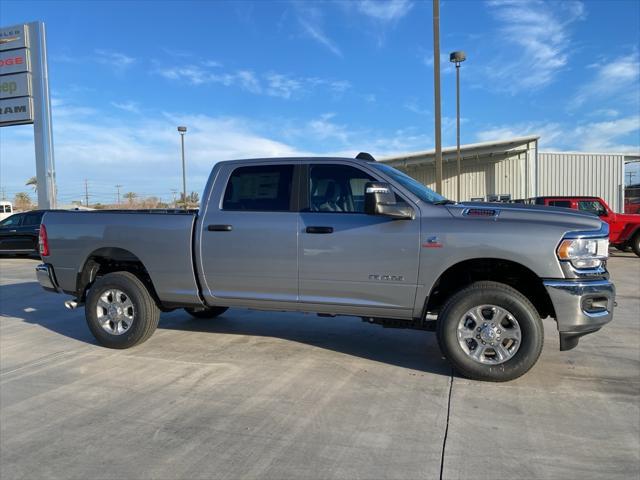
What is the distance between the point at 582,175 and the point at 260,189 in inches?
1066

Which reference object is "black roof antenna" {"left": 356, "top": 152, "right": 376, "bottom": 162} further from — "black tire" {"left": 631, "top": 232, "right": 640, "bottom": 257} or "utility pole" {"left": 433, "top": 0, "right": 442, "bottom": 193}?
"black tire" {"left": 631, "top": 232, "right": 640, "bottom": 257}

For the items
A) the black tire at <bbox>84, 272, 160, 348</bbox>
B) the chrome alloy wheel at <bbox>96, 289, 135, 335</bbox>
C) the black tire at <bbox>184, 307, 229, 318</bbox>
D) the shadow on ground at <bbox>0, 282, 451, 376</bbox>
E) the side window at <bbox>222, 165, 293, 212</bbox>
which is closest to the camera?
the side window at <bbox>222, 165, 293, 212</bbox>

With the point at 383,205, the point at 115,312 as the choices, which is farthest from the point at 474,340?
the point at 115,312

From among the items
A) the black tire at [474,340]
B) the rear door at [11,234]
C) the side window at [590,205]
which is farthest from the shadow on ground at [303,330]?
the side window at [590,205]

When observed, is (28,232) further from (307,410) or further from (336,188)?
(307,410)

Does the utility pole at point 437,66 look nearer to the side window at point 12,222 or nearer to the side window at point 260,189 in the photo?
the side window at point 260,189

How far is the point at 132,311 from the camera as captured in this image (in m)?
5.45

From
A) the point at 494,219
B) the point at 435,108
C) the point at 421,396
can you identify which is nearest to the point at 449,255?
the point at 494,219

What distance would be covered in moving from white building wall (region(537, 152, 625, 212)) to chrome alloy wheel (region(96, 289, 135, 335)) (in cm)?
2606

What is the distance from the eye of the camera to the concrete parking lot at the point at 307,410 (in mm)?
2984

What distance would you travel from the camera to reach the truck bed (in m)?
5.14

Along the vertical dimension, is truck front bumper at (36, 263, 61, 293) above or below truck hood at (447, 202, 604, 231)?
below

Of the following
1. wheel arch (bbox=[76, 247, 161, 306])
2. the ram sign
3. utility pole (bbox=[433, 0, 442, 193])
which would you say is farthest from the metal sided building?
wheel arch (bbox=[76, 247, 161, 306])

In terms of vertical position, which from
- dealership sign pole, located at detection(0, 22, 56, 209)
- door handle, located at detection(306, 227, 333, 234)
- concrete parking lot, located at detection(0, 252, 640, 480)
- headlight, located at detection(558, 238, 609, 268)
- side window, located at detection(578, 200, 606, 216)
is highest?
dealership sign pole, located at detection(0, 22, 56, 209)
